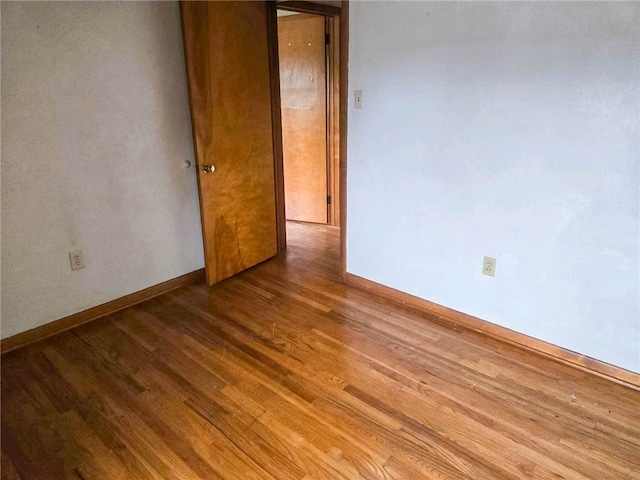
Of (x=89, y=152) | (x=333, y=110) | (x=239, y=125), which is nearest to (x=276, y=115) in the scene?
(x=239, y=125)

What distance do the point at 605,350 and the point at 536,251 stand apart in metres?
0.53

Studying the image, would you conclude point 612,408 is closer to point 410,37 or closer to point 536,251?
point 536,251

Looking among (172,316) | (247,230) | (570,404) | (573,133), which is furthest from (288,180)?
(570,404)

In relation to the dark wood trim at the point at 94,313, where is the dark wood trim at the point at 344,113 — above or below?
above

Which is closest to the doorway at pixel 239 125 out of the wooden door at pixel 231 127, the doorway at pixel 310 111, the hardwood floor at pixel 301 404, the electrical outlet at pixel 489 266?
the wooden door at pixel 231 127

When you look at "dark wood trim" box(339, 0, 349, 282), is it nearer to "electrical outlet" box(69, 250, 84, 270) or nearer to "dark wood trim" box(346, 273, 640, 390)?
"dark wood trim" box(346, 273, 640, 390)

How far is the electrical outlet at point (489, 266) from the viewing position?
84.0 inches

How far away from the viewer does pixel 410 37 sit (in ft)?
7.04

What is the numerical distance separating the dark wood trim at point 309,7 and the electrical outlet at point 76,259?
218 cm

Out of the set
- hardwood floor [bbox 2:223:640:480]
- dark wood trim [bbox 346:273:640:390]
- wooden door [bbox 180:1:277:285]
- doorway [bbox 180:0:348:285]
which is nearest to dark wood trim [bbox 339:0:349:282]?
doorway [bbox 180:0:348:285]

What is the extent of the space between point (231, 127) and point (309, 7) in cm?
133

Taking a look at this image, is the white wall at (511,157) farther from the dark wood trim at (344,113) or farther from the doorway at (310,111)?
the doorway at (310,111)

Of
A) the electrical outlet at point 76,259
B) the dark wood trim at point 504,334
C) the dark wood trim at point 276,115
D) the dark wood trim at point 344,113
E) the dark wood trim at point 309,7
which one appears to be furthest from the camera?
the dark wood trim at point 309,7

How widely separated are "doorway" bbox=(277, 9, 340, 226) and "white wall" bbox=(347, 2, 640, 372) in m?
1.38
